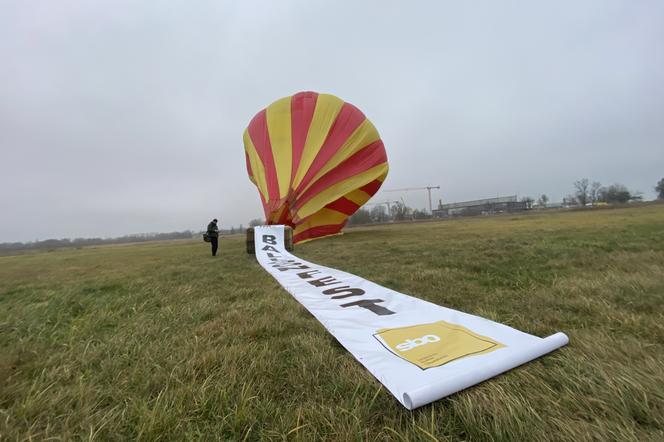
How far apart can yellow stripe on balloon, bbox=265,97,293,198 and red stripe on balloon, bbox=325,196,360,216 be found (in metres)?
1.80

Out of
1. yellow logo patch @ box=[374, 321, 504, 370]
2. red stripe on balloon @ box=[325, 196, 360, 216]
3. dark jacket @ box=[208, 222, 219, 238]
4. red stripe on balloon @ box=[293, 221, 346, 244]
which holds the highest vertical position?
red stripe on balloon @ box=[325, 196, 360, 216]

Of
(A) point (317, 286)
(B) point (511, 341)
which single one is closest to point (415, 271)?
(A) point (317, 286)

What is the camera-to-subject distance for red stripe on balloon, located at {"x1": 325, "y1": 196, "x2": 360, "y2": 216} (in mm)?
9414

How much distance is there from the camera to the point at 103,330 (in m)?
2.12

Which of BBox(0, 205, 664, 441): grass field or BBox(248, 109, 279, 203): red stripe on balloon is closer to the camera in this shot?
BBox(0, 205, 664, 441): grass field

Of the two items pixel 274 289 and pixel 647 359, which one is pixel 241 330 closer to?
pixel 274 289

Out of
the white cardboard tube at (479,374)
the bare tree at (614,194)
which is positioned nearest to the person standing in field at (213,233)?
the white cardboard tube at (479,374)

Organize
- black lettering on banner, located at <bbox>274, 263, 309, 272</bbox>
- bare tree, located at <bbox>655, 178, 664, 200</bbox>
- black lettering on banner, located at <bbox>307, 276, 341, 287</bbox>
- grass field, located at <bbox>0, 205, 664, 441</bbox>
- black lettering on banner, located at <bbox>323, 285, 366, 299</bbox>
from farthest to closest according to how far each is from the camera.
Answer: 1. bare tree, located at <bbox>655, 178, 664, 200</bbox>
2. black lettering on banner, located at <bbox>274, 263, 309, 272</bbox>
3. black lettering on banner, located at <bbox>307, 276, 341, 287</bbox>
4. black lettering on banner, located at <bbox>323, 285, 366, 299</bbox>
5. grass field, located at <bbox>0, 205, 664, 441</bbox>

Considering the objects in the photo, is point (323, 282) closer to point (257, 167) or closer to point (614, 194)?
point (257, 167)

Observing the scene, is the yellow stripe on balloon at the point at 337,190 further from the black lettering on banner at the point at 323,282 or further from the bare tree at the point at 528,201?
the bare tree at the point at 528,201

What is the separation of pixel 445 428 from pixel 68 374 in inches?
72.3

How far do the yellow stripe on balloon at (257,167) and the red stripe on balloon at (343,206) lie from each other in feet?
7.08

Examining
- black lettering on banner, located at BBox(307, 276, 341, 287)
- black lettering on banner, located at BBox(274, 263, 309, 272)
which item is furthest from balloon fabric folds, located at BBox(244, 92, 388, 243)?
black lettering on banner, located at BBox(307, 276, 341, 287)

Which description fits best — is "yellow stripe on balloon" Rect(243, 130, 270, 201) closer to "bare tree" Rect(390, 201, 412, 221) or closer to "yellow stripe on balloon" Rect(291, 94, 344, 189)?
"yellow stripe on balloon" Rect(291, 94, 344, 189)
